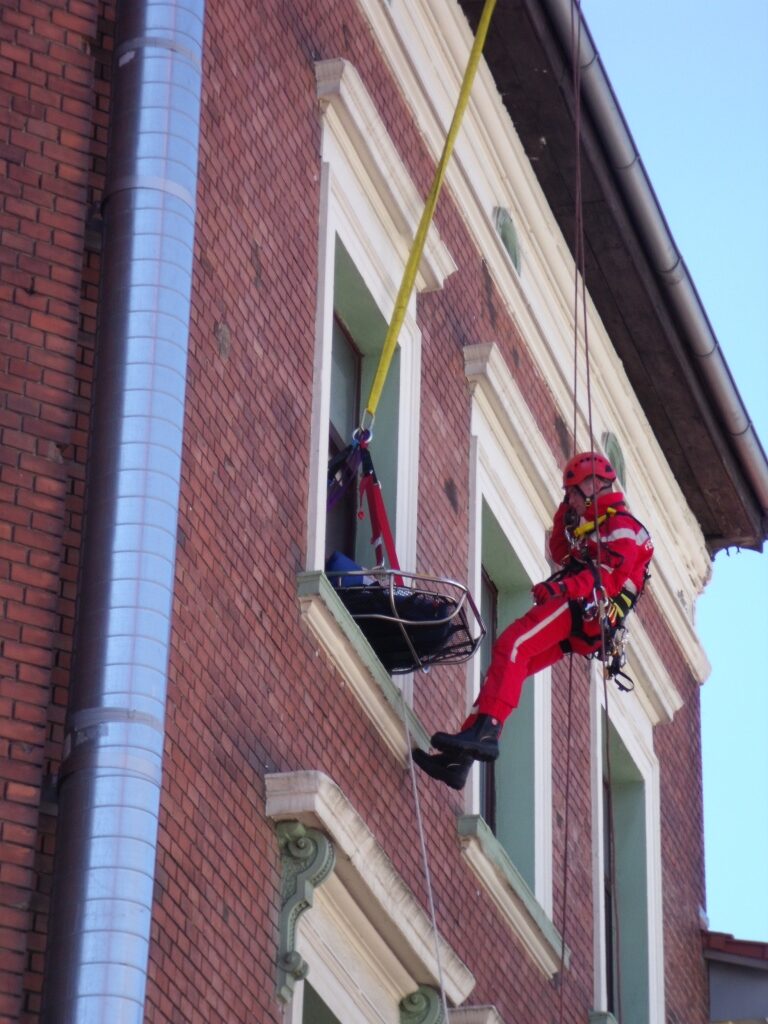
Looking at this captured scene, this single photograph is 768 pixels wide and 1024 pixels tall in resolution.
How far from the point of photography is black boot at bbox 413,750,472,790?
514 inches

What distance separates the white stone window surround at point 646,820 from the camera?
56.1 feet

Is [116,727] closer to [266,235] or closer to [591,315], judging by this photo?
[266,235]

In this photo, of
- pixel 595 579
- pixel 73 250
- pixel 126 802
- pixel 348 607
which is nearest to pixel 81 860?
pixel 126 802

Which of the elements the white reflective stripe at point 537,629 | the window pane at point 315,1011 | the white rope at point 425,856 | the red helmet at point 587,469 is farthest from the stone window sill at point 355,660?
the red helmet at point 587,469

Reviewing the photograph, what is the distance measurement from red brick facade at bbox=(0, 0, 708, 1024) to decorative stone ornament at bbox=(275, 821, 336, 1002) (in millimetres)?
63

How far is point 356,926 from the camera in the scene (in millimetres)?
12156

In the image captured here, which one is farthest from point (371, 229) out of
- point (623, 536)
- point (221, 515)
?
point (221, 515)

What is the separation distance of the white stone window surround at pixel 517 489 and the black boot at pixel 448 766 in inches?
78.3

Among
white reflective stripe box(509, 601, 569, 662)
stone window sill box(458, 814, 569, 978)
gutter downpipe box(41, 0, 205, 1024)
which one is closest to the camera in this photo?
gutter downpipe box(41, 0, 205, 1024)

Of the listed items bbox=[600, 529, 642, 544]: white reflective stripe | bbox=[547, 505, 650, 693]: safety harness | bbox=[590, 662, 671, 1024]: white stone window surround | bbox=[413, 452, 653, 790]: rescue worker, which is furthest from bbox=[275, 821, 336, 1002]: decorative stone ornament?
bbox=[590, 662, 671, 1024]: white stone window surround

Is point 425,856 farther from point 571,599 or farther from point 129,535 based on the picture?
point 129,535

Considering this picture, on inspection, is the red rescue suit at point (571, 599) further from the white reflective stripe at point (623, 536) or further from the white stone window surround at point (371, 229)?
the white stone window surround at point (371, 229)

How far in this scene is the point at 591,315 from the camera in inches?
757

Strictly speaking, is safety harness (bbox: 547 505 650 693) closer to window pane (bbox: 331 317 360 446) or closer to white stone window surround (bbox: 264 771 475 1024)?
window pane (bbox: 331 317 360 446)
